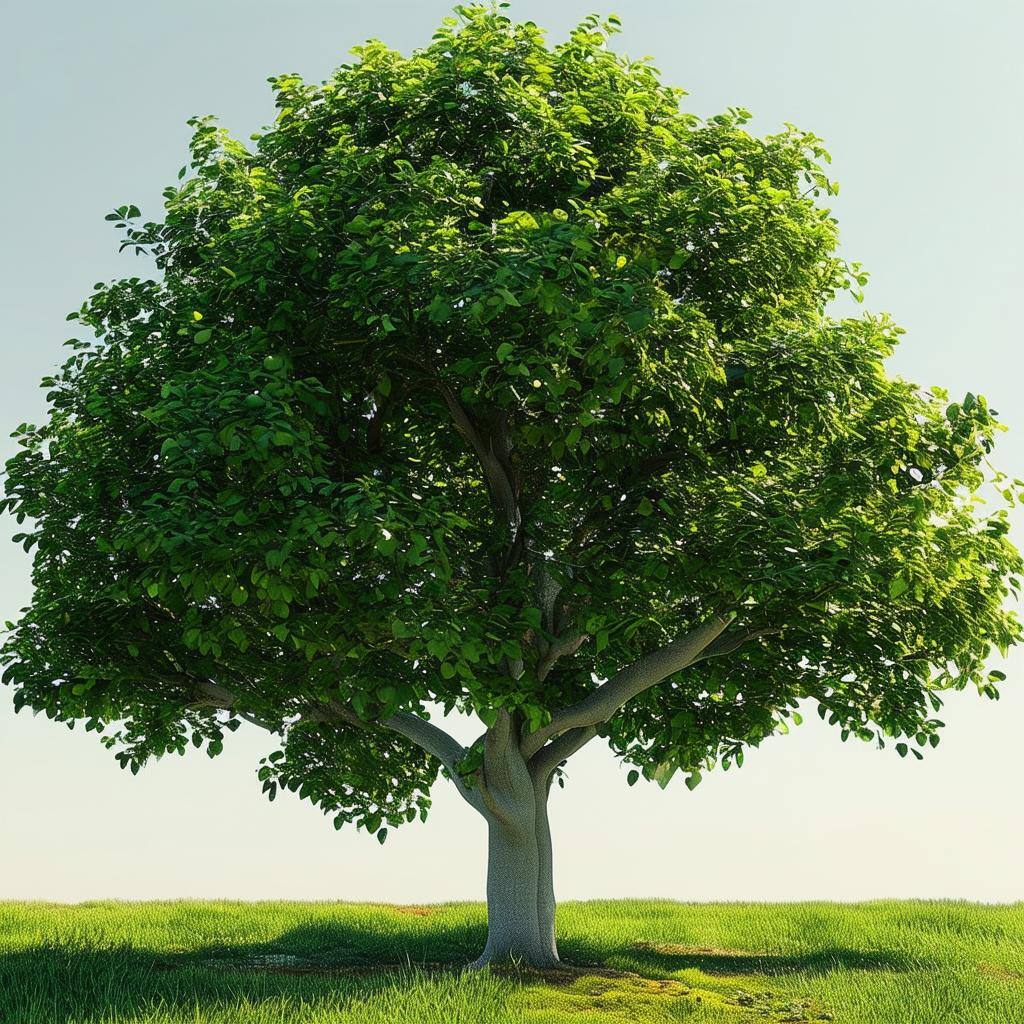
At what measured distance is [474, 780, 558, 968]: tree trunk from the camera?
1496 centimetres

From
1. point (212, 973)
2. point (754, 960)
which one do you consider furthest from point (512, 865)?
point (754, 960)

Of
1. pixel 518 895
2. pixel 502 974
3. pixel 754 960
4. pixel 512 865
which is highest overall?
pixel 512 865

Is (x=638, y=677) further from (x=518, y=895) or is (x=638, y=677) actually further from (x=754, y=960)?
(x=754, y=960)

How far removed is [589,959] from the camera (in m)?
17.3

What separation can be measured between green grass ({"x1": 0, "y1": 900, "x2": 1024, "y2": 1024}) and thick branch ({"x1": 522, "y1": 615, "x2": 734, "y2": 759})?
3256mm

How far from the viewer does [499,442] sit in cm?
1481

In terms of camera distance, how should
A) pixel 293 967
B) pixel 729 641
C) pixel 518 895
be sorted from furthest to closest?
pixel 293 967 → pixel 518 895 → pixel 729 641

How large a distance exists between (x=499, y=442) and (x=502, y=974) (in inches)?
269

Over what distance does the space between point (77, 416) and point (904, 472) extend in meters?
11.2

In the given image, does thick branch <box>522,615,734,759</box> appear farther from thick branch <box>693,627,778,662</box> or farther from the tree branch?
the tree branch

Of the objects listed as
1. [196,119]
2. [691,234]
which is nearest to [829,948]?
[691,234]

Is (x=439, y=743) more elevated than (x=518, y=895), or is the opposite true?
(x=439, y=743)

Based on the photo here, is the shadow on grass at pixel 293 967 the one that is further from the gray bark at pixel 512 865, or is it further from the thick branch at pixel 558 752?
the thick branch at pixel 558 752

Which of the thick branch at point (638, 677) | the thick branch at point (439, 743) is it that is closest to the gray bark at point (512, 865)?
the thick branch at point (439, 743)
